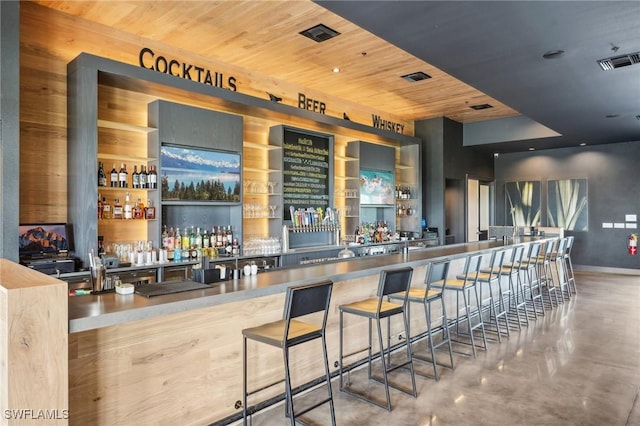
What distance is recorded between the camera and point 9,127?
10.6 ft

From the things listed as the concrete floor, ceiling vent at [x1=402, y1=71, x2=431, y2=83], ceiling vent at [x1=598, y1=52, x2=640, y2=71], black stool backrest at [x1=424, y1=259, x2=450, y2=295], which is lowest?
the concrete floor

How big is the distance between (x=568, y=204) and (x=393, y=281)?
8.86m

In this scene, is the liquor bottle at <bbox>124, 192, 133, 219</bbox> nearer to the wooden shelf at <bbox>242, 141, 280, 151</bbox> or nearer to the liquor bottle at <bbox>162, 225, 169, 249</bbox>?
the liquor bottle at <bbox>162, 225, 169, 249</bbox>

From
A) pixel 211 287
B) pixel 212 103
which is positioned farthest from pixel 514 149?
pixel 211 287

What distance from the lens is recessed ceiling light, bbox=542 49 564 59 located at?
12.5ft

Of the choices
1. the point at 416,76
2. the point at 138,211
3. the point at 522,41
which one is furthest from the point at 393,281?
the point at 416,76

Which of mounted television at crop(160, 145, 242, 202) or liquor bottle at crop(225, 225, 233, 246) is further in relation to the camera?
liquor bottle at crop(225, 225, 233, 246)

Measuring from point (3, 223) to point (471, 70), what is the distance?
4340 millimetres

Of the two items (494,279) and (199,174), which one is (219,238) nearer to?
(199,174)

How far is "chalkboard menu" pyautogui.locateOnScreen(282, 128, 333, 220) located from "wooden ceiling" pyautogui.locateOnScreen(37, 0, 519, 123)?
83cm

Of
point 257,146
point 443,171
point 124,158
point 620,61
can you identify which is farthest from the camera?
point 443,171

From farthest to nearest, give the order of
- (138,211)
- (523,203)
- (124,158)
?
(523,203) < (138,211) < (124,158)

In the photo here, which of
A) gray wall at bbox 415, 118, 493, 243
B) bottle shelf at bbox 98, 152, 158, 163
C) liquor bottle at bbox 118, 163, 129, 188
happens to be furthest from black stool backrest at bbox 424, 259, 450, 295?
gray wall at bbox 415, 118, 493, 243

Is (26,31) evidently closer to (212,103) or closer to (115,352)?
(212,103)
